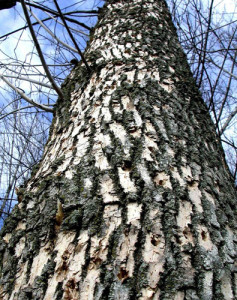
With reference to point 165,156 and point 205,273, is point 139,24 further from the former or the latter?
point 205,273

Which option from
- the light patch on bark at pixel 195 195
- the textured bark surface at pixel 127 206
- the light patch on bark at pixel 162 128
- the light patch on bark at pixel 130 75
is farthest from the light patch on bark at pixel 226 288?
the light patch on bark at pixel 130 75

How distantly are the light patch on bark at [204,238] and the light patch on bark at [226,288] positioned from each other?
0.10 metres

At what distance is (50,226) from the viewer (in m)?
0.95

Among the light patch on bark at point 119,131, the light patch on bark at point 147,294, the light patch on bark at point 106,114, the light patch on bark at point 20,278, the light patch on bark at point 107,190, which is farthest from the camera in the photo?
the light patch on bark at point 106,114

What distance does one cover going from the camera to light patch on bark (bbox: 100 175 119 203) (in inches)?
38.2

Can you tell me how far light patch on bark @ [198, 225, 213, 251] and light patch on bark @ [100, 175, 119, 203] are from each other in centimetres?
30

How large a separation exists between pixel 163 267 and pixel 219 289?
0.17 m

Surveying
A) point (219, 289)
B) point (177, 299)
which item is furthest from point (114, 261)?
point (219, 289)

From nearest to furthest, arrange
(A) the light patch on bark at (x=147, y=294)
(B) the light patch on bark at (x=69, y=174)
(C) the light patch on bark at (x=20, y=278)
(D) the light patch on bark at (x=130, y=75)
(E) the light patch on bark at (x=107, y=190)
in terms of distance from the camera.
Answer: (A) the light patch on bark at (x=147, y=294) < (C) the light patch on bark at (x=20, y=278) < (E) the light patch on bark at (x=107, y=190) < (B) the light patch on bark at (x=69, y=174) < (D) the light patch on bark at (x=130, y=75)

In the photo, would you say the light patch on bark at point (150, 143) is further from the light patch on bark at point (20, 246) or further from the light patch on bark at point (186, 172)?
the light patch on bark at point (20, 246)

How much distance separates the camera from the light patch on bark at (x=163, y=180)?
1.02 meters

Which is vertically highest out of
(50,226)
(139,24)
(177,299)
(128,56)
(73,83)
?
(139,24)

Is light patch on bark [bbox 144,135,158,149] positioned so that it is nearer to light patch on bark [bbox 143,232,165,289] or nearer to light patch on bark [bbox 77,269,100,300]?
light patch on bark [bbox 143,232,165,289]

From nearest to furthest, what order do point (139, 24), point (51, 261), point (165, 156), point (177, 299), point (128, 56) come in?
point (177, 299) → point (51, 261) → point (165, 156) → point (128, 56) → point (139, 24)
